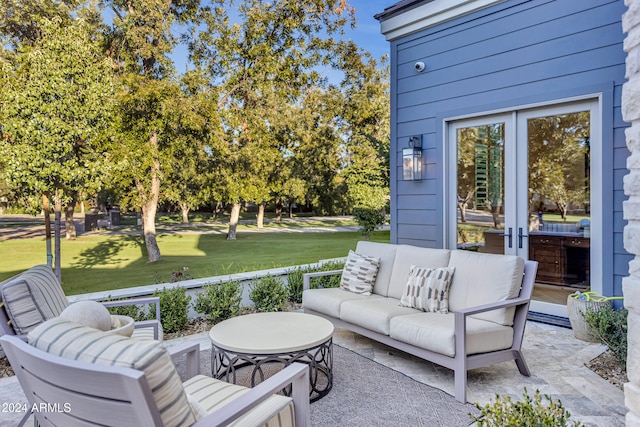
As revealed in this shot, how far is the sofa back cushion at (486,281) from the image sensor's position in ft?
9.78

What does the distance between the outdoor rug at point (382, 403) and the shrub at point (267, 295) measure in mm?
1494

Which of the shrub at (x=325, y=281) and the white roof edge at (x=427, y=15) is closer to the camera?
the white roof edge at (x=427, y=15)

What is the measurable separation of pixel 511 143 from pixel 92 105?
6269 millimetres

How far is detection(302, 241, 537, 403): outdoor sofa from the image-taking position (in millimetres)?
2734

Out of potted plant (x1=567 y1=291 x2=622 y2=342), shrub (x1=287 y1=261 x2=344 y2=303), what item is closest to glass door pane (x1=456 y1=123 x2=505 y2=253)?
potted plant (x1=567 y1=291 x2=622 y2=342)

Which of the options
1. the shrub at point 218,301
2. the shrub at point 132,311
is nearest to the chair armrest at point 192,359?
the shrub at point 132,311

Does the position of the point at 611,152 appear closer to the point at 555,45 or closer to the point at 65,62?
the point at 555,45

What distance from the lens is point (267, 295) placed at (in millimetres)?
4699

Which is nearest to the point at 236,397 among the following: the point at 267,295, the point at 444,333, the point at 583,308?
the point at 444,333

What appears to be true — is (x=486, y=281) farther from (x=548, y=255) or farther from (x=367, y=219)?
(x=367, y=219)

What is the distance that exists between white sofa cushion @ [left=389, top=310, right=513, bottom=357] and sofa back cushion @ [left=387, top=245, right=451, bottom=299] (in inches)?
24.3

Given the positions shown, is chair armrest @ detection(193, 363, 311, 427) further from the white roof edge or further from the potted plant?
the white roof edge

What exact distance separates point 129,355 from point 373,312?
2466 millimetres

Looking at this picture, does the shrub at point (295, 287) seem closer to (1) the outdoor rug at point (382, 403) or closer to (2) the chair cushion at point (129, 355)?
(1) the outdoor rug at point (382, 403)
